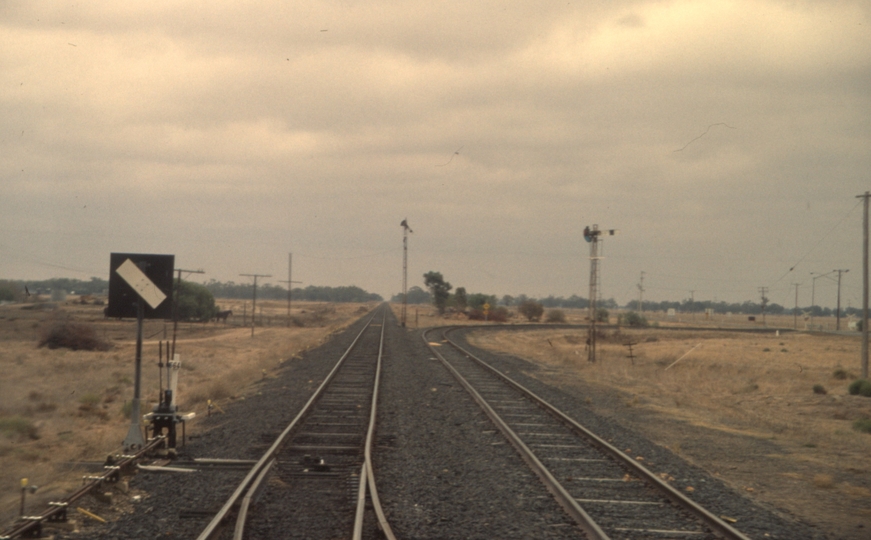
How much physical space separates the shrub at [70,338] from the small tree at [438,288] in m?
87.8

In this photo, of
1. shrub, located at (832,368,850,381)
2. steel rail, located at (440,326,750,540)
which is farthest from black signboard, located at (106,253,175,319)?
shrub, located at (832,368,850,381)

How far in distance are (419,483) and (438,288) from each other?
123 metres

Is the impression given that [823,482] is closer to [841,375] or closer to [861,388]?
[861,388]

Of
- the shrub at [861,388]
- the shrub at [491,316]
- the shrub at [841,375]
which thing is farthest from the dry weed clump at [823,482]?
the shrub at [491,316]

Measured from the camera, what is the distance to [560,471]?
10297mm

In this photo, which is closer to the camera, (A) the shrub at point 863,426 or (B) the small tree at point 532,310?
(A) the shrub at point 863,426

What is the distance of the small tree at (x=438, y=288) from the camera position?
5172 inches

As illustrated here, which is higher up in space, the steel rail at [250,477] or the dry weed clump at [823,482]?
the steel rail at [250,477]

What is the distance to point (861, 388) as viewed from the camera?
2758cm

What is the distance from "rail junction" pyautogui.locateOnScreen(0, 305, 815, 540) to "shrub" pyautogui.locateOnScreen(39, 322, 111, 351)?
32.5 metres

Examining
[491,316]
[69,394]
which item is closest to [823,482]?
[69,394]

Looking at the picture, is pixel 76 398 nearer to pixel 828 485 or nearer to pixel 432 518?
pixel 432 518

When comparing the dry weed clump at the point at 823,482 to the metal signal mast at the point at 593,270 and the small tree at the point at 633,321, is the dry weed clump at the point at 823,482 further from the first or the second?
the small tree at the point at 633,321

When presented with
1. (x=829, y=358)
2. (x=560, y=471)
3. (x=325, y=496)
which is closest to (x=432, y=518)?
(x=325, y=496)
